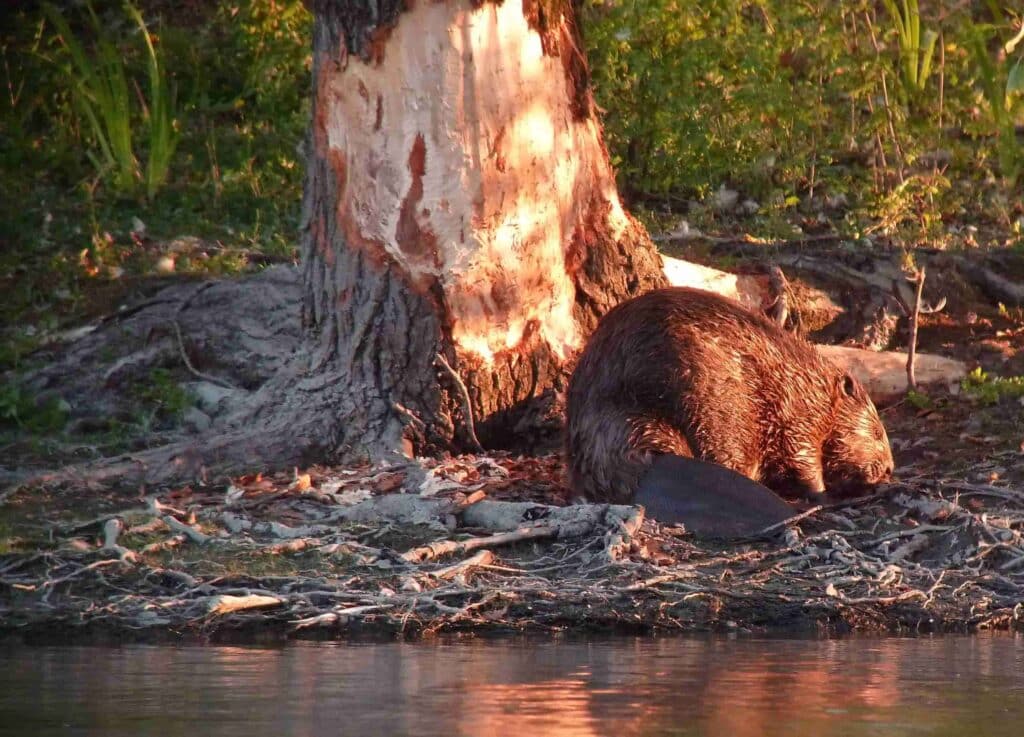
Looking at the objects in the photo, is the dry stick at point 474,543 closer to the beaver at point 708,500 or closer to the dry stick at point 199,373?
the beaver at point 708,500

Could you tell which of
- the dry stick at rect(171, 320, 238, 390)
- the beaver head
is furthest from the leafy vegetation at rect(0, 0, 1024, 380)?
the beaver head

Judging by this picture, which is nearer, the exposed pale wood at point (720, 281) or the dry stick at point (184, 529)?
the dry stick at point (184, 529)

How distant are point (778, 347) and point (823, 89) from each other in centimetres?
324

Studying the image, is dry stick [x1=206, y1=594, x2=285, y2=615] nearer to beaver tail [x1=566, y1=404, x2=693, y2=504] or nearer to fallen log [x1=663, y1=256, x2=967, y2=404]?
beaver tail [x1=566, y1=404, x2=693, y2=504]

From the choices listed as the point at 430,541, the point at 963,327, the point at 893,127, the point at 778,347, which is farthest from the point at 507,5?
the point at 893,127

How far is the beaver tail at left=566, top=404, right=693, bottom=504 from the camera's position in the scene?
4836 mm

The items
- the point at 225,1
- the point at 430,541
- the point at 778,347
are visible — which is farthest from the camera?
the point at 225,1

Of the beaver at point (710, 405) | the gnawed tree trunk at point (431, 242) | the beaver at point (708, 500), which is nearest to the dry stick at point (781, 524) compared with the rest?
the beaver at point (708, 500)

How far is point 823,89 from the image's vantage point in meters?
Result: 8.11

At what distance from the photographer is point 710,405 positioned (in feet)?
16.1

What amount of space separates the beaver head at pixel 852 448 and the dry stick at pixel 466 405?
1.10 meters

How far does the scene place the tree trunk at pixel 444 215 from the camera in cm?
530

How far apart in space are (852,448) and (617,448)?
32.6 inches

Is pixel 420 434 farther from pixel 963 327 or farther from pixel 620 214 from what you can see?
pixel 963 327
